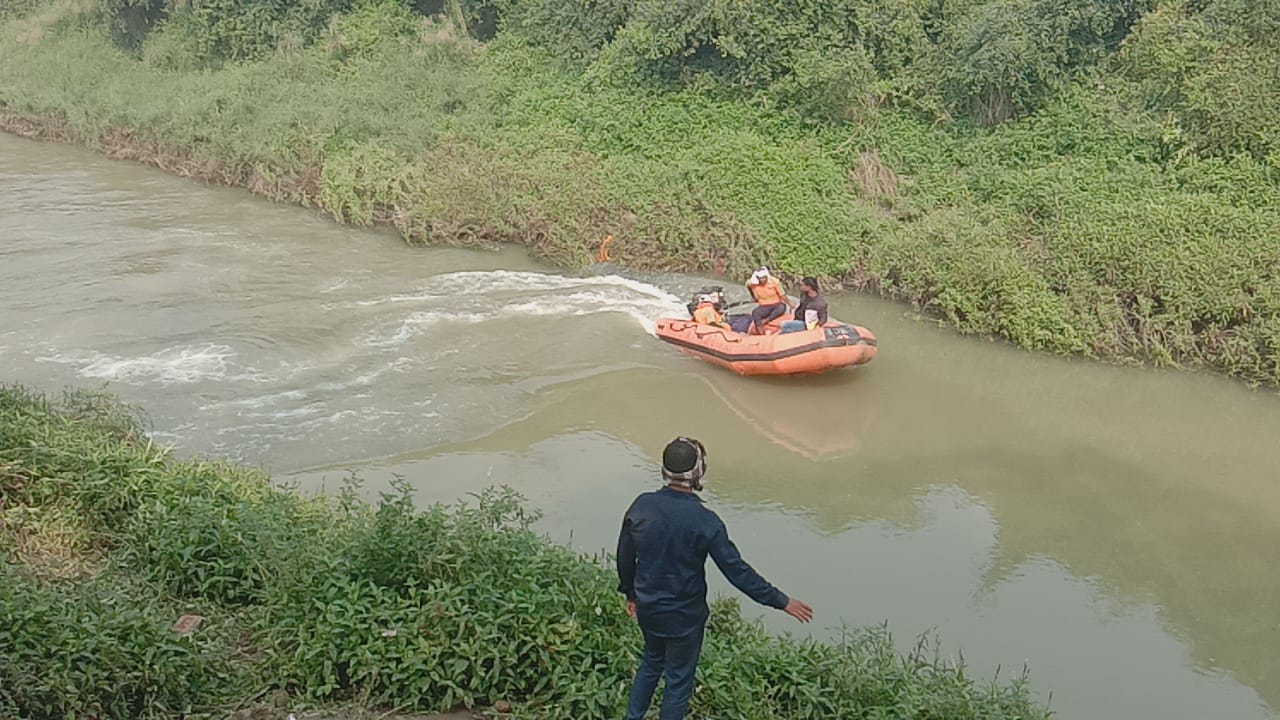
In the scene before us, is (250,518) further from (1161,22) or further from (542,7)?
(542,7)

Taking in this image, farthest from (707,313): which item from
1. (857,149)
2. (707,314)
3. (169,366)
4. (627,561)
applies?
(627,561)

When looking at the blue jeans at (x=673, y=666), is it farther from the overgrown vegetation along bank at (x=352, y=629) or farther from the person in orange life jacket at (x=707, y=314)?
the person in orange life jacket at (x=707, y=314)

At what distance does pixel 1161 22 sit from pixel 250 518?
1354cm

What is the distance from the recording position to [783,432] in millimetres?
11195

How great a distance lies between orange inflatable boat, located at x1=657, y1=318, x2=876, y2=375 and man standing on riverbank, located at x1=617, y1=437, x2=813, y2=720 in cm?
724

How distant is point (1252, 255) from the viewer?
12477mm

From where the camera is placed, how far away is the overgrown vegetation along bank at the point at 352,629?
16.2 feet

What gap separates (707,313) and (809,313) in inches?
43.6

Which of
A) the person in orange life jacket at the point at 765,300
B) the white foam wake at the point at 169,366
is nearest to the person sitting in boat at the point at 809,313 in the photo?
the person in orange life jacket at the point at 765,300

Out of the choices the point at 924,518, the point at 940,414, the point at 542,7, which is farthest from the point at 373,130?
the point at 924,518

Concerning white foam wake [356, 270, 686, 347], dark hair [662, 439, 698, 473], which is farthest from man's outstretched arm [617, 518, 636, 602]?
white foam wake [356, 270, 686, 347]

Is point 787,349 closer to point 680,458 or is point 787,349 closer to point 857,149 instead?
point 857,149

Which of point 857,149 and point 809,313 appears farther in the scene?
point 857,149

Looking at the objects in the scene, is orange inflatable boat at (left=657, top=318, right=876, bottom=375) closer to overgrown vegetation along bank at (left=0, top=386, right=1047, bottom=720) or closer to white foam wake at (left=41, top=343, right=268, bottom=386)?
white foam wake at (left=41, top=343, right=268, bottom=386)
